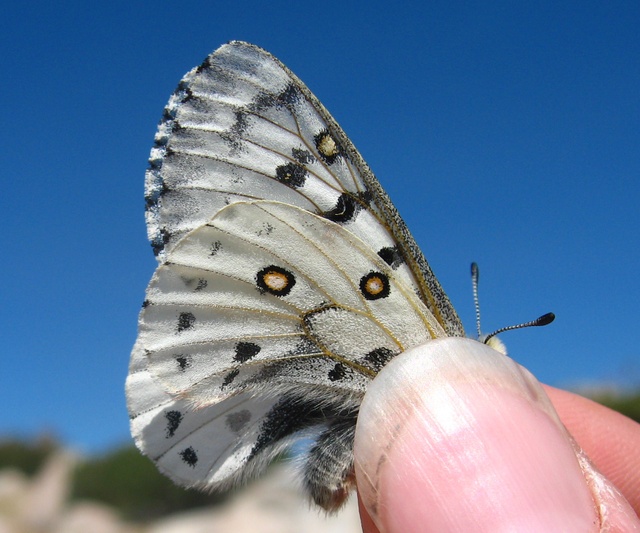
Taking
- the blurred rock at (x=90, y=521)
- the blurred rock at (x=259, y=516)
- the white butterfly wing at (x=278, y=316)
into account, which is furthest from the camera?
the blurred rock at (x=90, y=521)

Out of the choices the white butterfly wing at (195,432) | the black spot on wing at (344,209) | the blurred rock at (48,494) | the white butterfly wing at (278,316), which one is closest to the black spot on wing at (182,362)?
the white butterfly wing at (278,316)

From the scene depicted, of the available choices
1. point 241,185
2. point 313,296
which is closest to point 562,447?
point 313,296

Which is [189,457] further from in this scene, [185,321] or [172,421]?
[185,321]

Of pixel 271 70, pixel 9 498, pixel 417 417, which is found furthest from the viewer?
pixel 9 498

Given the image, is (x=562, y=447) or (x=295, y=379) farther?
(x=295, y=379)

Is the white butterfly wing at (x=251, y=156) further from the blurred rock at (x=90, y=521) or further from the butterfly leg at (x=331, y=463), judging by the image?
the blurred rock at (x=90, y=521)

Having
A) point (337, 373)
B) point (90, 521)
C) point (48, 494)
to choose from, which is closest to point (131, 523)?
point (90, 521)

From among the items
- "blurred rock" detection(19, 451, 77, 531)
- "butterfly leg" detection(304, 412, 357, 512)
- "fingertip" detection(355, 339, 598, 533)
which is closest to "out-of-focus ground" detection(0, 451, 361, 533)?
"blurred rock" detection(19, 451, 77, 531)

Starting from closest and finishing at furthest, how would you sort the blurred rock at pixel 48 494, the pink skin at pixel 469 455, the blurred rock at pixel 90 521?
1. the pink skin at pixel 469 455
2. the blurred rock at pixel 90 521
3. the blurred rock at pixel 48 494

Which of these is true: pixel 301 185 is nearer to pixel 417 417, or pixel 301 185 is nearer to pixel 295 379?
pixel 295 379
